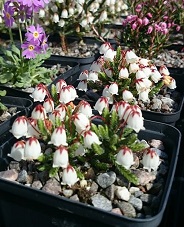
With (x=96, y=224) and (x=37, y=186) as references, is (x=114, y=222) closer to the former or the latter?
(x=96, y=224)

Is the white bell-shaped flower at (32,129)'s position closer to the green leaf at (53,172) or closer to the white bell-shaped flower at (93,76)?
the green leaf at (53,172)

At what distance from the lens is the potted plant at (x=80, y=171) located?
4.42 feet

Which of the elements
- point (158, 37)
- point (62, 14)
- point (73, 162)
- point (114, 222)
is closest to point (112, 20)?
point (62, 14)

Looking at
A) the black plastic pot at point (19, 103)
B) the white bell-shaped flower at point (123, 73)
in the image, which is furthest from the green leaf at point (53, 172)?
the white bell-shaped flower at point (123, 73)

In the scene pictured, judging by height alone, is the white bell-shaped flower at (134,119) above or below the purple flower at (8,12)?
below

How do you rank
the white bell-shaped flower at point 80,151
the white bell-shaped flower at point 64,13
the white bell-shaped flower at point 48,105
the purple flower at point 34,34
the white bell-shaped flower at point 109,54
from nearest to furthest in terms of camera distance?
the white bell-shaped flower at point 80,151 < the white bell-shaped flower at point 48,105 < the white bell-shaped flower at point 109,54 < the purple flower at point 34,34 < the white bell-shaped flower at point 64,13

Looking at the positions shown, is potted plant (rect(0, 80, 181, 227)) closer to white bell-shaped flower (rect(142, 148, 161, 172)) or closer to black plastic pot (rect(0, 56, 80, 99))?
white bell-shaped flower (rect(142, 148, 161, 172))

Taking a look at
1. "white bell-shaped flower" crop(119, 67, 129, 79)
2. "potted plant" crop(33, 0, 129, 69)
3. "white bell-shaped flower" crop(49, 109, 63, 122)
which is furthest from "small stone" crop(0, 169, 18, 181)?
"potted plant" crop(33, 0, 129, 69)

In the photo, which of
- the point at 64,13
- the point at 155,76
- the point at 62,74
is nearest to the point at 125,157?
the point at 155,76

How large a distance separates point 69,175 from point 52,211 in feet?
0.50

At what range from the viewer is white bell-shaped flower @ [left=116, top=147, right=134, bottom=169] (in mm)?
1356

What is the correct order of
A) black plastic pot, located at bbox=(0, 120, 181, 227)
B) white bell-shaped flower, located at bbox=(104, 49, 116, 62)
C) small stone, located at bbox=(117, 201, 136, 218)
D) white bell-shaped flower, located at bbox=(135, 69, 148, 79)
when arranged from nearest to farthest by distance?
1. black plastic pot, located at bbox=(0, 120, 181, 227)
2. small stone, located at bbox=(117, 201, 136, 218)
3. white bell-shaped flower, located at bbox=(135, 69, 148, 79)
4. white bell-shaped flower, located at bbox=(104, 49, 116, 62)

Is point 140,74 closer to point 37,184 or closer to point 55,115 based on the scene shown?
point 55,115

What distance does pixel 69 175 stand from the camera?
53.5 inches
